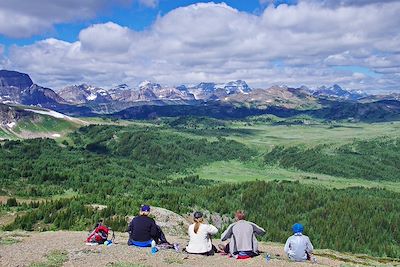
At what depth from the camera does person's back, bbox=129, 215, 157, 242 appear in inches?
1416

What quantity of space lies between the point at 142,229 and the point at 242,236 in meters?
8.10

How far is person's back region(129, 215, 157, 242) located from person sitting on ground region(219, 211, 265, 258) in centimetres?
592

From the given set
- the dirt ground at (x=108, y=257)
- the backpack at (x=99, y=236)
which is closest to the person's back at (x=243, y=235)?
the dirt ground at (x=108, y=257)

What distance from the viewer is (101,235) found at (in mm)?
38750

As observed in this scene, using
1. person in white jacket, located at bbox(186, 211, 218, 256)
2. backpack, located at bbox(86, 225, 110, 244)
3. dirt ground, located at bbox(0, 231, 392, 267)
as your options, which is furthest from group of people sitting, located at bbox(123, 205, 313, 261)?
Answer: backpack, located at bbox(86, 225, 110, 244)

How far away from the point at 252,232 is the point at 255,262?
2.21 meters

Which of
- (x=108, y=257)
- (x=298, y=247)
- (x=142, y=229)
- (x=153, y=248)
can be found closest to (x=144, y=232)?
(x=142, y=229)

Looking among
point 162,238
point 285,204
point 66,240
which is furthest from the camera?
point 285,204

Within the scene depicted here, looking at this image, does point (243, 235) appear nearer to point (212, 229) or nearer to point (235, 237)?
point (235, 237)

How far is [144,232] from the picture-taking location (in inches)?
1436

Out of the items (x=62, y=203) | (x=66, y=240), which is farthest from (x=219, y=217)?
(x=66, y=240)

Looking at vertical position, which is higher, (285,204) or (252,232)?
(252,232)

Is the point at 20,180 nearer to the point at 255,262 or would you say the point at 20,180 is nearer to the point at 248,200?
the point at 248,200

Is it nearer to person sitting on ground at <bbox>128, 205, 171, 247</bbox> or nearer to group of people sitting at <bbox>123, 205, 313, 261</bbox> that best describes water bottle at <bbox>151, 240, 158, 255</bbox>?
group of people sitting at <bbox>123, 205, 313, 261</bbox>
